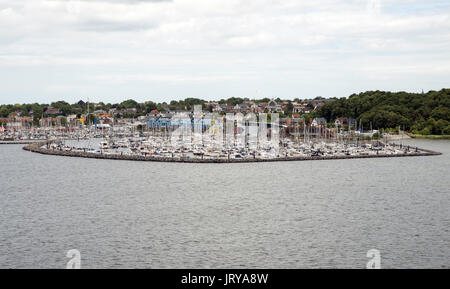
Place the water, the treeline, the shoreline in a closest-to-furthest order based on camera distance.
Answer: the water
the shoreline
the treeline

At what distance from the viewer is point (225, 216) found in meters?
22.1

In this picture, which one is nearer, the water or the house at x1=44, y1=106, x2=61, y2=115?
the water

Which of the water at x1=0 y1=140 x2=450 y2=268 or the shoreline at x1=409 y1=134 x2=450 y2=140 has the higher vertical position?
the shoreline at x1=409 y1=134 x2=450 y2=140

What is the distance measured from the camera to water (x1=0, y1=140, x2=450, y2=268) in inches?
638

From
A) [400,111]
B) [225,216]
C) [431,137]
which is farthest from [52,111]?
[225,216]

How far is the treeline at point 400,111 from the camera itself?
2876 inches

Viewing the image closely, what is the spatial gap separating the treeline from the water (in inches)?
1429

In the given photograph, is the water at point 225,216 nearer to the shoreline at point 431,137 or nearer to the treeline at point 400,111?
the shoreline at point 431,137

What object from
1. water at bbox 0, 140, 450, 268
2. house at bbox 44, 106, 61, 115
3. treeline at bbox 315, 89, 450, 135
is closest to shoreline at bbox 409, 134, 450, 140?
treeline at bbox 315, 89, 450, 135

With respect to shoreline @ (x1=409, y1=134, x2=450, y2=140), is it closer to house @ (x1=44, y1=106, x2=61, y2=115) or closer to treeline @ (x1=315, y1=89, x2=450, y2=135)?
treeline @ (x1=315, y1=89, x2=450, y2=135)

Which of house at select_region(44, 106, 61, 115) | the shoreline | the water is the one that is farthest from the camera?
house at select_region(44, 106, 61, 115)

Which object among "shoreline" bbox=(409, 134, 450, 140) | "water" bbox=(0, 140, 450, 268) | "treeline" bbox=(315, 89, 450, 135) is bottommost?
"water" bbox=(0, 140, 450, 268)

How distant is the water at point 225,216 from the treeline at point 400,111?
36308mm

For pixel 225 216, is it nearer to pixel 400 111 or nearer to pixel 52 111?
pixel 400 111
